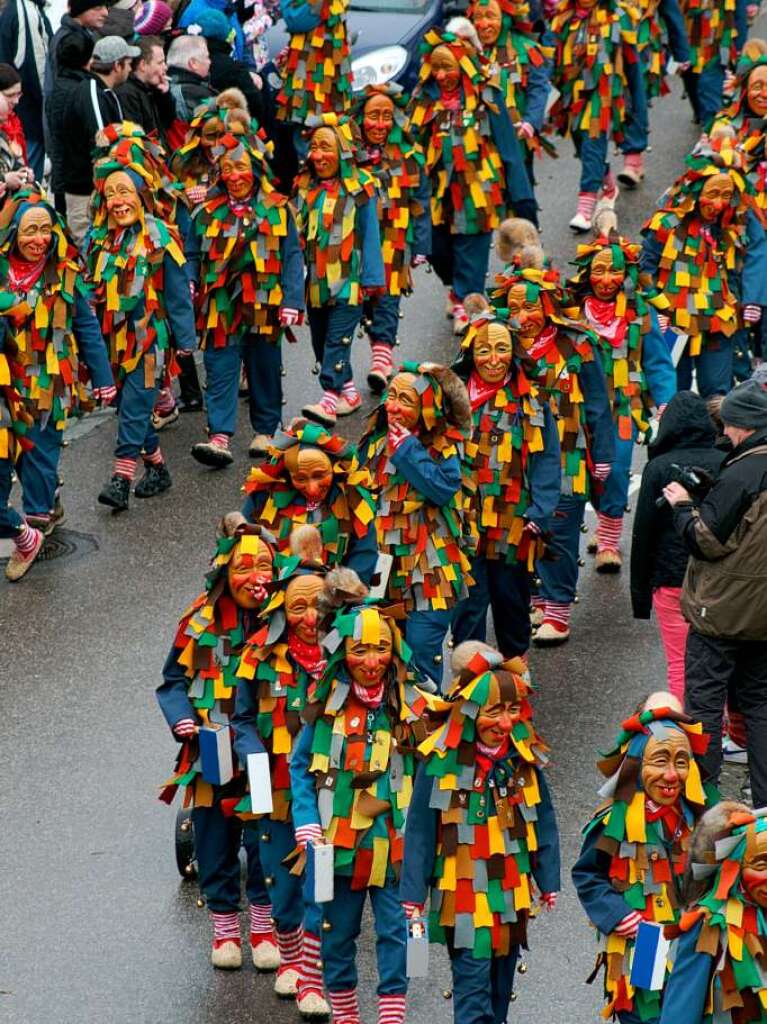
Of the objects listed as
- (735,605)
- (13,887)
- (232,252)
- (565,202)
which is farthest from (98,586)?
(565,202)

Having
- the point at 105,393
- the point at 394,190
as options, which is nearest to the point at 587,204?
the point at 394,190

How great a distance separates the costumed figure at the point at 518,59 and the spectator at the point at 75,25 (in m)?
2.46

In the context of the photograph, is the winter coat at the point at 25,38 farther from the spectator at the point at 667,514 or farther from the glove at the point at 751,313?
the spectator at the point at 667,514

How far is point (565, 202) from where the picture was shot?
17391 mm

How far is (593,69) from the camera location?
16.1 metres

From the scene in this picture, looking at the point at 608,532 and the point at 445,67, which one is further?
the point at 445,67

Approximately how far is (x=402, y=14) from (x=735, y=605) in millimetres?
9003

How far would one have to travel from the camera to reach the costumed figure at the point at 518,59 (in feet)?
50.6

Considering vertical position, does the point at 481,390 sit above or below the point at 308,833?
above

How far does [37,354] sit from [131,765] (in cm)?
262

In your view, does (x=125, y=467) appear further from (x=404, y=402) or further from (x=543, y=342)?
(x=404, y=402)

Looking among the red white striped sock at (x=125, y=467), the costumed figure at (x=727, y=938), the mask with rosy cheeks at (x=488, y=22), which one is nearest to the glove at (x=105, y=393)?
the red white striped sock at (x=125, y=467)

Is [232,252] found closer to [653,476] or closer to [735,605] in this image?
[653,476]

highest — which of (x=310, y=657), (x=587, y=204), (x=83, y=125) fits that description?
(x=310, y=657)
